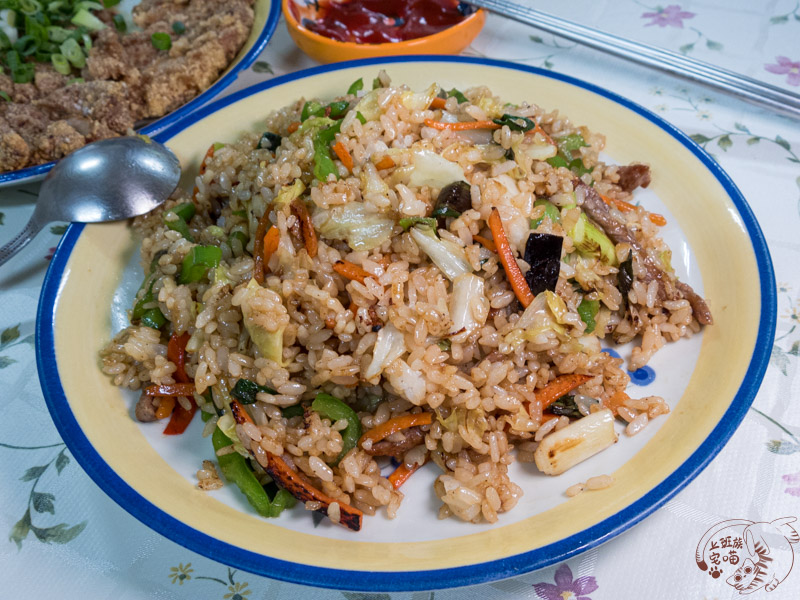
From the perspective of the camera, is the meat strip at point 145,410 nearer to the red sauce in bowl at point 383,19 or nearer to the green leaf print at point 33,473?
the green leaf print at point 33,473

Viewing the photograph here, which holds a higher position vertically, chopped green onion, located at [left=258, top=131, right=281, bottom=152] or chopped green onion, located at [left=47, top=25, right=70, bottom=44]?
chopped green onion, located at [left=258, top=131, right=281, bottom=152]

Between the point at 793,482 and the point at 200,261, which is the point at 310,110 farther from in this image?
the point at 793,482

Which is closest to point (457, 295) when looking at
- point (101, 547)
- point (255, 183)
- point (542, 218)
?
point (542, 218)

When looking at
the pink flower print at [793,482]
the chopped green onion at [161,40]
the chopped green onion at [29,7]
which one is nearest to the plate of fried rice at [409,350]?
the pink flower print at [793,482]

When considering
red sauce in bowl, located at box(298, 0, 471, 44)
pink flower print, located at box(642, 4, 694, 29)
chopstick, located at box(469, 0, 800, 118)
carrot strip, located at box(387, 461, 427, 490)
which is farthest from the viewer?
pink flower print, located at box(642, 4, 694, 29)

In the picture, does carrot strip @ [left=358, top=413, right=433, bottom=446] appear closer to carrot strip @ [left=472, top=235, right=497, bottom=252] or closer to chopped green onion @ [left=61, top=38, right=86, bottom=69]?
carrot strip @ [left=472, top=235, right=497, bottom=252]

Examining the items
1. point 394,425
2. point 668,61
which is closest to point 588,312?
point 394,425

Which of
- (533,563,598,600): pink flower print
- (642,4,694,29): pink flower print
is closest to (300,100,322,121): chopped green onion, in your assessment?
(533,563,598,600): pink flower print
